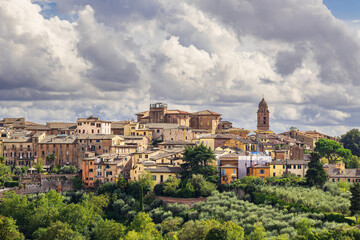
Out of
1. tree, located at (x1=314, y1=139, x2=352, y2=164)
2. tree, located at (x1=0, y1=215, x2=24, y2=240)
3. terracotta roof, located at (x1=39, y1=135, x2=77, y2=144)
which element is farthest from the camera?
tree, located at (x1=314, y1=139, x2=352, y2=164)

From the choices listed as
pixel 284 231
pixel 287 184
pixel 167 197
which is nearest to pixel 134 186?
pixel 167 197

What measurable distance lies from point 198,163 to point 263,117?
161 ft

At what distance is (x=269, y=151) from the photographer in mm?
89000

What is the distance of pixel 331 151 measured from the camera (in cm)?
9650

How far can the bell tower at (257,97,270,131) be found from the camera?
12212cm

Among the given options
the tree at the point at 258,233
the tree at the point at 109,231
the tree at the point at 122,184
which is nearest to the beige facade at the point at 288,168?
the tree at the point at 122,184

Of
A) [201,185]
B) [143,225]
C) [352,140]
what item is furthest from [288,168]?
[352,140]

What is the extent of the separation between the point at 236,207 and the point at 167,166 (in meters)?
17.4

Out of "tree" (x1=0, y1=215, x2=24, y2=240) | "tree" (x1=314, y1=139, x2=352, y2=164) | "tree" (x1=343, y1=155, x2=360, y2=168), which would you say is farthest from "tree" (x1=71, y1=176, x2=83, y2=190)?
"tree" (x1=343, y1=155, x2=360, y2=168)

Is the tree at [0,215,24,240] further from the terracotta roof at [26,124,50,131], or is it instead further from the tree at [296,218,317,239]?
the terracotta roof at [26,124,50,131]

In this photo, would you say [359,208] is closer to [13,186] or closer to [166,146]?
[166,146]

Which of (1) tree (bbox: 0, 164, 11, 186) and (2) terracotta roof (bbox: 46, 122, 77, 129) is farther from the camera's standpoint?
(2) terracotta roof (bbox: 46, 122, 77, 129)

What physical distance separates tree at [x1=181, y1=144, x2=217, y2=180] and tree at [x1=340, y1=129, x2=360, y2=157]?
174 feet

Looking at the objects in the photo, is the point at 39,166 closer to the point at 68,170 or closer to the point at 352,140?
the point at 68,170
